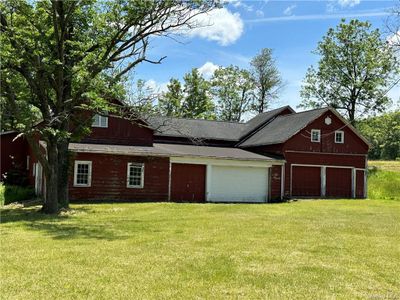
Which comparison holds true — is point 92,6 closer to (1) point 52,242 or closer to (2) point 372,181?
(1) point 52,242

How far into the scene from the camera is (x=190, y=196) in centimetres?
2662

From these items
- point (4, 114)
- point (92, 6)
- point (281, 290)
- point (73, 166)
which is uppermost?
point (92, 6)

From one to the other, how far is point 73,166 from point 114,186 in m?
2.49

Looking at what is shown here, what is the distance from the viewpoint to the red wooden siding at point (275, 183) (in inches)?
1133

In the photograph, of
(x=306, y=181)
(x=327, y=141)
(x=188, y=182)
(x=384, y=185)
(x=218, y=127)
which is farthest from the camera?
(x=384, y=185)

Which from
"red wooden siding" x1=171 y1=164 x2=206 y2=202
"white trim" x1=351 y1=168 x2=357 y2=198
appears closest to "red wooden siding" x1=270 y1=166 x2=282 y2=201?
"red wooden siding" x1=171 y1=164 x2=206 y2=202

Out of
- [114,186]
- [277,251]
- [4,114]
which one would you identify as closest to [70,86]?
[4,114]

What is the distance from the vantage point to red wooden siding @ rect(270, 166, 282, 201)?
2877cm

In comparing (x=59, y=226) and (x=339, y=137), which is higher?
(x=339, y=137)

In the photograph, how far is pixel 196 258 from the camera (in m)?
9.38

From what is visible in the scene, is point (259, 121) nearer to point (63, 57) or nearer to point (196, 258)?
point (63, 57)

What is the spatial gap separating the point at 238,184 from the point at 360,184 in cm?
991

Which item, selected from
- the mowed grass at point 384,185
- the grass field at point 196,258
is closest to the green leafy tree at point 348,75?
the mowed grass at point 384,185

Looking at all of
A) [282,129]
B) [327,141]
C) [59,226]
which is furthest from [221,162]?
[59,226]
